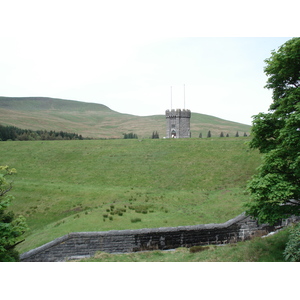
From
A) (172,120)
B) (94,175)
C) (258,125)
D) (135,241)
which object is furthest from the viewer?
(172,120)

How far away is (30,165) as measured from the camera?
178 ft

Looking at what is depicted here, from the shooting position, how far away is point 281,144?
50.1 ft

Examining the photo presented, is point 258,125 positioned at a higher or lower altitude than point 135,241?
higher

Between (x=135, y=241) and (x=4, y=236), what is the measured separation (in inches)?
361

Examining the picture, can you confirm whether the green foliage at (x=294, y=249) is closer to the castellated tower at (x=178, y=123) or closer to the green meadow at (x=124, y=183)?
the green meadow at (x=124, y=183)

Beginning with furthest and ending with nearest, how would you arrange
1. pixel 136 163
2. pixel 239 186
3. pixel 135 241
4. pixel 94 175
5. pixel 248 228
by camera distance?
pixel 136 163
pixel 94 175
pixel 239 186
pixel 248 228
pixel 135 241

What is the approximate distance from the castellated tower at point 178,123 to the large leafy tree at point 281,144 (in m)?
72.8

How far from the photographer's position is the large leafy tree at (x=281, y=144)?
46.0ft

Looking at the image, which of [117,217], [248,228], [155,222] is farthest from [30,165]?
[248,228]

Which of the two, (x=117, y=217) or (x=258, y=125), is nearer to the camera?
(x=258, y=125)

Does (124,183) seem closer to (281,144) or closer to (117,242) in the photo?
(117,242)

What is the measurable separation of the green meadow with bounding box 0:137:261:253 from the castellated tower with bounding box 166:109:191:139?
21.2 metres

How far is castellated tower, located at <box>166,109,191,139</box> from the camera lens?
89375 millimetres

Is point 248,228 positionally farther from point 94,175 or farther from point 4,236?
point 94,175
